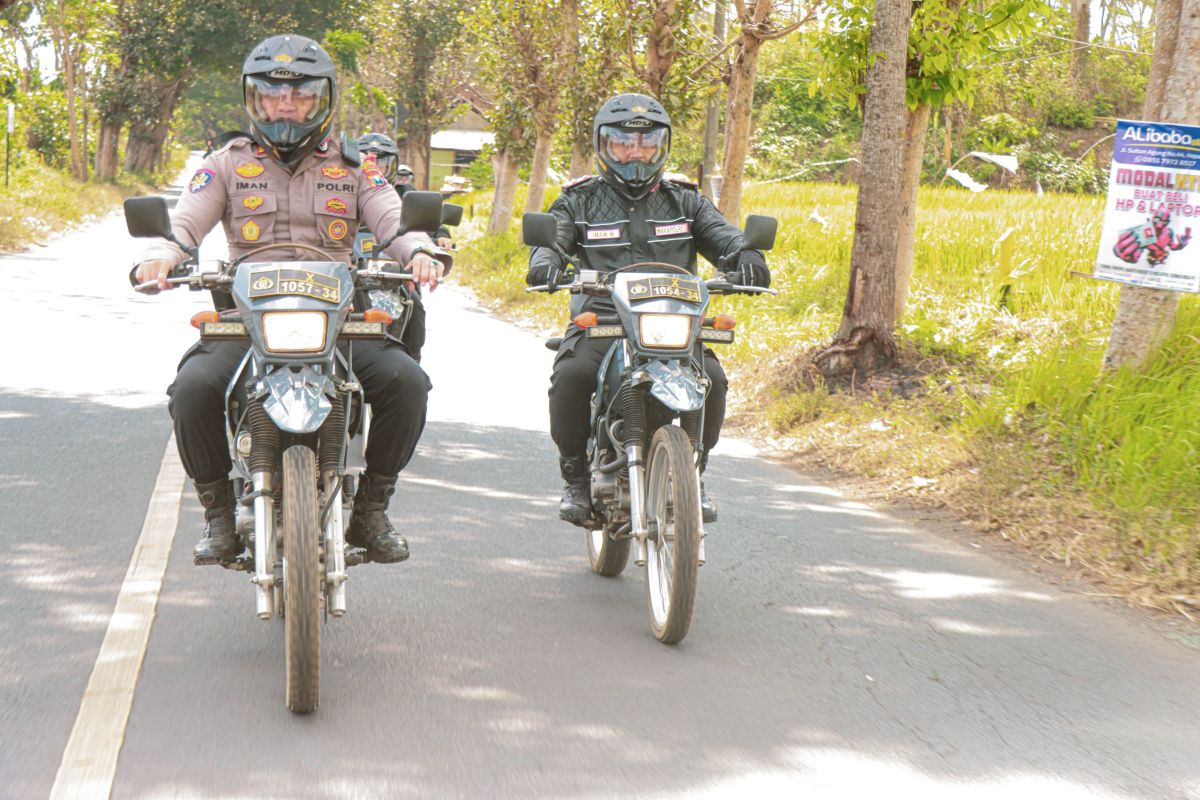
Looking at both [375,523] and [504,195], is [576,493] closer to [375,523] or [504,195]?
[375,523]

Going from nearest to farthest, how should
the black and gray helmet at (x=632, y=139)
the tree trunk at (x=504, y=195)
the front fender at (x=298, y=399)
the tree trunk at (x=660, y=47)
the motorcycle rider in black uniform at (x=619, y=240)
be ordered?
the front fender at (x=298, y=399) < the motorcycle rider in black uniform at (x=619, y=240) < the black and gray helmet at (x=632, y=139) < the tree trunk at (x=660, y=47) < the tree trunk at (x=504, y=195)

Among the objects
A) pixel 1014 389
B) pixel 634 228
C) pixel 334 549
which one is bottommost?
pixel 1014 389

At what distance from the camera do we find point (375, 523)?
4941 millimetres

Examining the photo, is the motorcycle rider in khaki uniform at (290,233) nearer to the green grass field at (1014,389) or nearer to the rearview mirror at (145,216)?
the rearview mirror at (145,216)

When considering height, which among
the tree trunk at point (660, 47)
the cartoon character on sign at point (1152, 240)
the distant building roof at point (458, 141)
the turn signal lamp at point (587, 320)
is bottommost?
the distant building roof at point (458, 141)

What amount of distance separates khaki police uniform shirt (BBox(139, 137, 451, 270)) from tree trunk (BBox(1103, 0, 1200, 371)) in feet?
15.0

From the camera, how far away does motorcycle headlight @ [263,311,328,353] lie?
13.8 ft

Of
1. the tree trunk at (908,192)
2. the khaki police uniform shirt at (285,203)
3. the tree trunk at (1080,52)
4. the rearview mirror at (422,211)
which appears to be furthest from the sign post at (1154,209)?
the tree trunk at (1080,52)

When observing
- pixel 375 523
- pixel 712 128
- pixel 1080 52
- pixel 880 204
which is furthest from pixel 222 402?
pixel 1080 52

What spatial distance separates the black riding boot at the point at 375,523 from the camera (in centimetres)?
491

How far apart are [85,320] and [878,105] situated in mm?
9104

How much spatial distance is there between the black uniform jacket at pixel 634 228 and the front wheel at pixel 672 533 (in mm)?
1111

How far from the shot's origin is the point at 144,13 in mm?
49750

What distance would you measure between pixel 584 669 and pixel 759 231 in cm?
183
